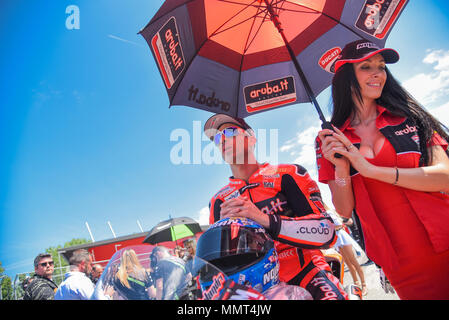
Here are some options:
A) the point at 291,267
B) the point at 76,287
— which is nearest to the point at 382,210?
the point at 291,267

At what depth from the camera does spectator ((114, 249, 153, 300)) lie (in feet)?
3.95

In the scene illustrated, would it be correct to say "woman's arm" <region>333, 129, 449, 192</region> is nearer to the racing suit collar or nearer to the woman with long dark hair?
the woman with long dark hair

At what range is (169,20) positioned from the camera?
296 centimetres

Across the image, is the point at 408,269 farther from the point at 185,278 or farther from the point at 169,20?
the point at 169,20

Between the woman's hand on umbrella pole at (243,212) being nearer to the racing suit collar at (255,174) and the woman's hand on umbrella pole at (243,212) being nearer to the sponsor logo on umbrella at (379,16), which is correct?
the racing suit collar at (255,174)

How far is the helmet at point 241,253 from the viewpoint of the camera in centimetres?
139

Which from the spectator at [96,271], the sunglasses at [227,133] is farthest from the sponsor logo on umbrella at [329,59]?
the spectator at [96,271]

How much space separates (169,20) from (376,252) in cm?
286

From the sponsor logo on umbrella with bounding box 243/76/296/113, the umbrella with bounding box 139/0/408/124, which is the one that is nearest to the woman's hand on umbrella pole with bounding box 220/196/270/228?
the umbrella with bounding box 139/0/408/124

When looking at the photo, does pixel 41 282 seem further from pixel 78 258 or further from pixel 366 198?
pixel 366 198

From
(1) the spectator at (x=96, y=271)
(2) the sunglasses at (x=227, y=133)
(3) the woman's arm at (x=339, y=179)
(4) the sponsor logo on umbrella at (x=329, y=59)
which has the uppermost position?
(4) the sponsor logo on umbrella at (x=329, y=59)

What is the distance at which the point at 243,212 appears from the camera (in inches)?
67.1

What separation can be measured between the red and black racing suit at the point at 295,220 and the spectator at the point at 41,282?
15.7ft

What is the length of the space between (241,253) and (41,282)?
576 centimetres
